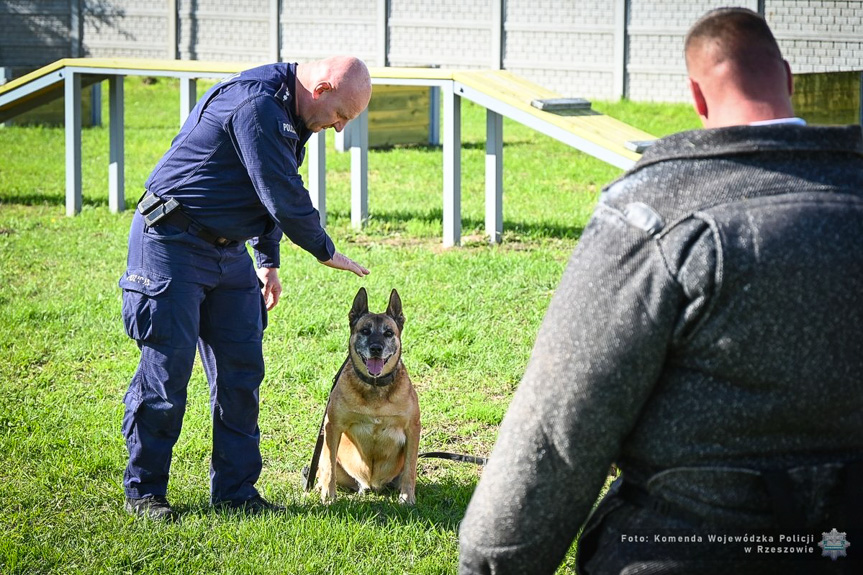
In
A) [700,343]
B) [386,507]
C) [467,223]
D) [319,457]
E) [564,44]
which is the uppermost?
[564,44]

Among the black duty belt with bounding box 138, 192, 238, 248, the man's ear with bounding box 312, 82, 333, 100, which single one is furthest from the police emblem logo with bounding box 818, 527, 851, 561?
the black duty belt with bounding box 138, 192, 238, 248

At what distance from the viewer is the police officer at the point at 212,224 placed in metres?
3.80

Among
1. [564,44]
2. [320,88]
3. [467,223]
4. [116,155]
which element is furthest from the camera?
[564,44]

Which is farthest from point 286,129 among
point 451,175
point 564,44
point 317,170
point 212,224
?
point 564,44

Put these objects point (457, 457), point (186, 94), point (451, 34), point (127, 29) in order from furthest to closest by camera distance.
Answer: point (127, 29), point (451, 34), point (186, 94), point (457, 457)

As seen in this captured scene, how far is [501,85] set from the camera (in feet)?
29.6

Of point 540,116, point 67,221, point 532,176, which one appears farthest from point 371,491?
point 532,176

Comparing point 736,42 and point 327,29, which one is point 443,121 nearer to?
point 736,42

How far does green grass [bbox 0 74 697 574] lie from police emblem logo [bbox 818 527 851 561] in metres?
2.19

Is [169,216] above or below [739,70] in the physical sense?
below

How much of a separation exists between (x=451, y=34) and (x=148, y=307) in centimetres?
1691

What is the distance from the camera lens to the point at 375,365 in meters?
4.79

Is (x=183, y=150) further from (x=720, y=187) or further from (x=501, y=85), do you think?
(x=501, y=85)

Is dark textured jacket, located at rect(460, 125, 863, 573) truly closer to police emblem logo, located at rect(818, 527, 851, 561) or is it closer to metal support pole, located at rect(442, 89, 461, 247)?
police emblem logo, located at rect(818, 527, 851, 561)
